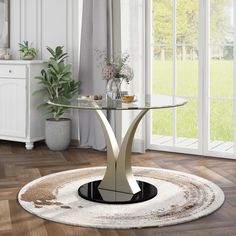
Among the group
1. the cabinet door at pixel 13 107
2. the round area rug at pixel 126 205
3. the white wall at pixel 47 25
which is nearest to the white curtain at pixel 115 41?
the white wall at pixel 47 25

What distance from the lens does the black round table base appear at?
389cm

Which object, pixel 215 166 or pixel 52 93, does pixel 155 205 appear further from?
pixel 52 93

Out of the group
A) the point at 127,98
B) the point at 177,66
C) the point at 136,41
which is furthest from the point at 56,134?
the point at 127,98

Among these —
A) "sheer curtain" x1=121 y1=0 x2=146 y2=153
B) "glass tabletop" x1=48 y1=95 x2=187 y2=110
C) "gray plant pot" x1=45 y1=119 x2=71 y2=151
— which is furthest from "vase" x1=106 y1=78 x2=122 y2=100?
"gray plant pot" x1=45 y1=119 x2=71 y2=151

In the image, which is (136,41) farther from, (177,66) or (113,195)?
(113,195)

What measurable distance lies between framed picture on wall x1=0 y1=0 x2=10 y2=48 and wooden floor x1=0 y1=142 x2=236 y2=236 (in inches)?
A: 51.8

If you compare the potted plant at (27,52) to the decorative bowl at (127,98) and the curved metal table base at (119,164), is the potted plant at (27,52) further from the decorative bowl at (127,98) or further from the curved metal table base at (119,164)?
the decorative bowl at (127,98)

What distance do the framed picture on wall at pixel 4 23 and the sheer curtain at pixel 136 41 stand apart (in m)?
1.67

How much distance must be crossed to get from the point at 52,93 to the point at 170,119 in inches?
55.3

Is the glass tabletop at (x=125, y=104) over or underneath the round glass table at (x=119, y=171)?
over

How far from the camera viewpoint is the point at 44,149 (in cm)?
602

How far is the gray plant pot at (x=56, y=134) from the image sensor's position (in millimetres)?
5898

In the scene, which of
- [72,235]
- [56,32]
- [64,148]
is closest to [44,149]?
[64,148]

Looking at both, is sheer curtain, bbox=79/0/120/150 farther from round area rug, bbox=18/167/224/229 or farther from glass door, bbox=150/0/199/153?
round area rug, bbox=18/167/224/229
